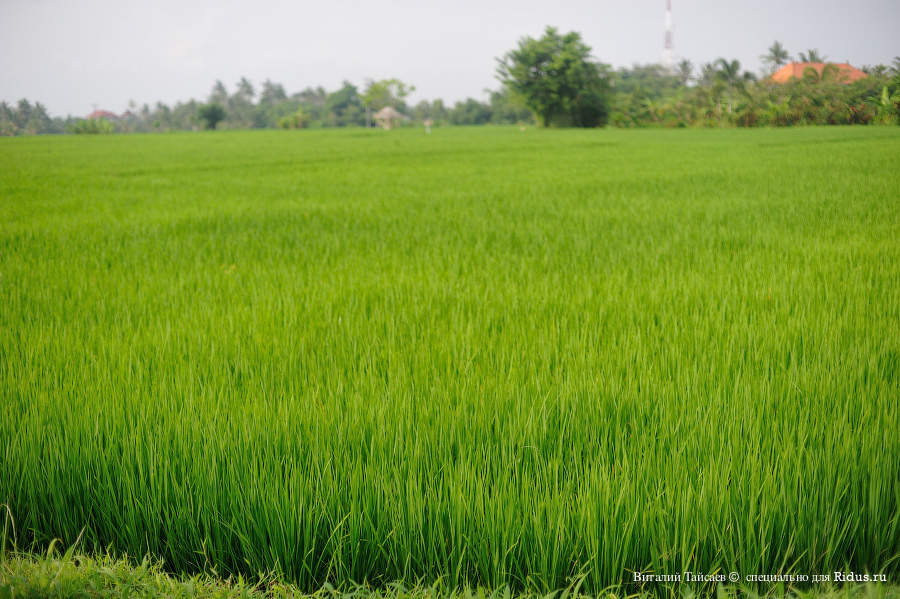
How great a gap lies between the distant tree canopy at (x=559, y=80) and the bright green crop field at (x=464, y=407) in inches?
1637

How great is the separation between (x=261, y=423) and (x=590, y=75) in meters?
46.4

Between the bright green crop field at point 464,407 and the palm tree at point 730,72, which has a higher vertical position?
the palm tree at point 730,72

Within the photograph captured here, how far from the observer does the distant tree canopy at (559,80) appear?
42.8 metres

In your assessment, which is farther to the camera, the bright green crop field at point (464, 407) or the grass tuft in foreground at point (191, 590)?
the bright green crop field at point (464, 407)

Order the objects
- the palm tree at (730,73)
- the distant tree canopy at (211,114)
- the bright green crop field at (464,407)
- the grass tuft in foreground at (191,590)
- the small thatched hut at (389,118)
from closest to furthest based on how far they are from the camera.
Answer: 1. the grass tuft in foreground at (191,590)
2. the bright green crop field at (464,407)
3. the palm tree at (730,73)
4. the distant tree canopy at (211,114)
5. the small thatched hut at (389,118)

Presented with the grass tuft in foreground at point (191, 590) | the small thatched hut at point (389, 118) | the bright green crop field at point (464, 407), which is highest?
the small thatched hut at point (389, 118)

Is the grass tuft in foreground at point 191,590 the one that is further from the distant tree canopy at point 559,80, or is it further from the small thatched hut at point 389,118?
the small thatched hut at point 389,118

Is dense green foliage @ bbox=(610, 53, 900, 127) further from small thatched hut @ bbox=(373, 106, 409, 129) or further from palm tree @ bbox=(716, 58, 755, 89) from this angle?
small thatched hut @ bbox=(373, 106, 409, 129)

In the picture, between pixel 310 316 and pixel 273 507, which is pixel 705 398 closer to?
pixel 273 507

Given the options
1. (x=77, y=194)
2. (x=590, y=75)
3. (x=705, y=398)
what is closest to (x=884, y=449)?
(x=705, y=398)

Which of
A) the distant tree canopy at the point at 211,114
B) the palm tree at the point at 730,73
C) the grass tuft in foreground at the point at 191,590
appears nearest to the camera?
the grass tuft in foreground at the point at 191,590

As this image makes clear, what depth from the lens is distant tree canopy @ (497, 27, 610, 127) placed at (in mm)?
42781

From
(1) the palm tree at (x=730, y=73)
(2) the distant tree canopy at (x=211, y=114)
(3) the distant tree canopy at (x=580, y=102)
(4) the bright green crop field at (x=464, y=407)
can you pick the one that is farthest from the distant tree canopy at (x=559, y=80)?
(4) the bright green crop field at (x=464, y=407)

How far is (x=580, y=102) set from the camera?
141 ft
